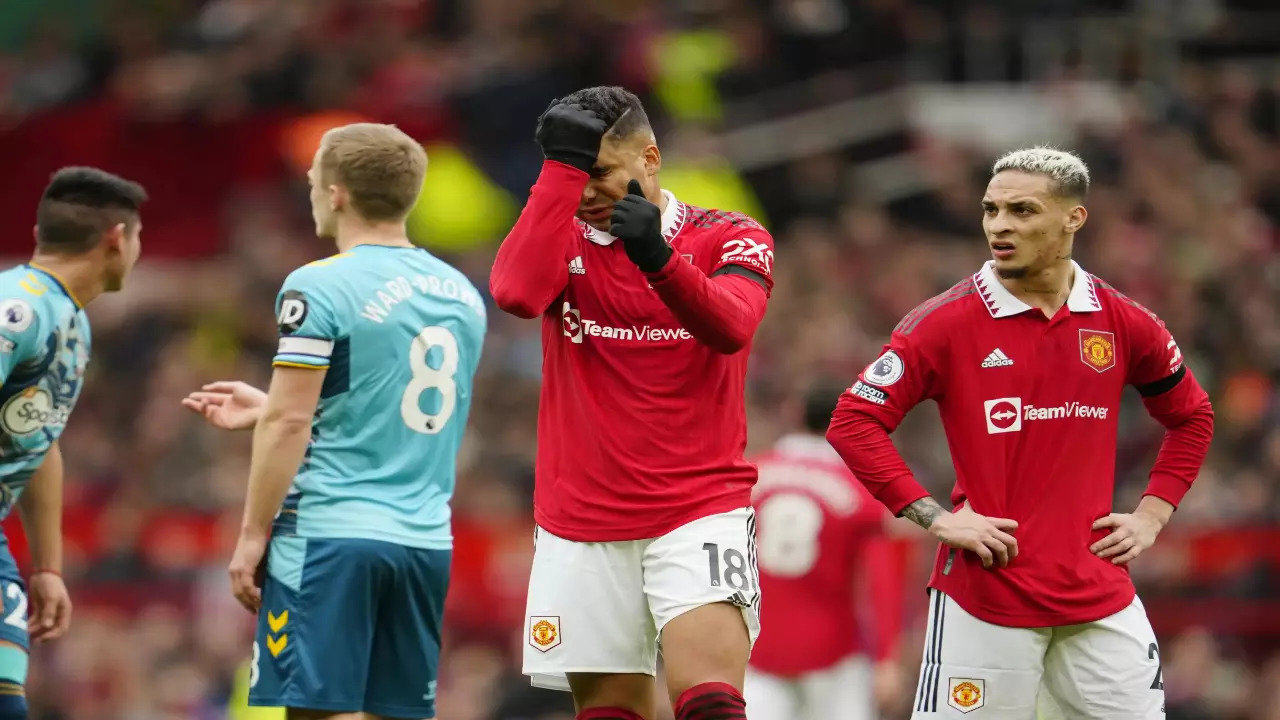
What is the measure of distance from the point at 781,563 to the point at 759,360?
554cm

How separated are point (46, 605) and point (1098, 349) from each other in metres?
4.01

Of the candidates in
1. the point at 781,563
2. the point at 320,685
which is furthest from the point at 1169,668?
the point at 320,685

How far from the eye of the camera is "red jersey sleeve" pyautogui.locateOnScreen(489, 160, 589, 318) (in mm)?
5766

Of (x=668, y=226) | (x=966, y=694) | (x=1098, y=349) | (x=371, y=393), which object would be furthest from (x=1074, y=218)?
(x=371, y=393)

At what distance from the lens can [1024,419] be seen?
6375 mm

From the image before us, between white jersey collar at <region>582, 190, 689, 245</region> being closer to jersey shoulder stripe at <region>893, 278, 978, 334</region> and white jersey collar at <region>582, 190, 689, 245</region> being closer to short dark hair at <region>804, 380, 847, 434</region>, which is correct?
jersey shoulder stripe at <region>893, 278, 978, 334</region>

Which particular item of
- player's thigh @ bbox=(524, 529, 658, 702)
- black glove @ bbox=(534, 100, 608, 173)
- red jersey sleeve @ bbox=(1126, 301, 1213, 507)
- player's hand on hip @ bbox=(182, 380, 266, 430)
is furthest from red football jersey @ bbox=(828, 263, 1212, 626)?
player's hand on hip @ bbox=(182, 380, 266, 430)

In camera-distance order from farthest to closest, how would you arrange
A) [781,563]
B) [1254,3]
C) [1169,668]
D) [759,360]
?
[1254,3] → [759,360] → [1169,668] → [781,563]

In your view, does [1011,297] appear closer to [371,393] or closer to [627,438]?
[627,438]

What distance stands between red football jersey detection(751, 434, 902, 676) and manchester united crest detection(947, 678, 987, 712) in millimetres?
2803

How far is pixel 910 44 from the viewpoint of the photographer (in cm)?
1759

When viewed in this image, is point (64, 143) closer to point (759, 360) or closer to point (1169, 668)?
point (759, 360)

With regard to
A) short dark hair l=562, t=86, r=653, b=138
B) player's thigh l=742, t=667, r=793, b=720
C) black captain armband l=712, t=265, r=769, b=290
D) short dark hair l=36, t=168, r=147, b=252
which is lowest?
player's thigh l=742, t=667, r=793, b=720

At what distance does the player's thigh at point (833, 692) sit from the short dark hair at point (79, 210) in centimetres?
420
